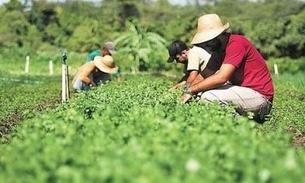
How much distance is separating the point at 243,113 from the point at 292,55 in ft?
108

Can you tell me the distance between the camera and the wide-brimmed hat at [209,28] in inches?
330

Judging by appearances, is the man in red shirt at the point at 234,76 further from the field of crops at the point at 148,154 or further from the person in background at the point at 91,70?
the person in background at the point at 91,70

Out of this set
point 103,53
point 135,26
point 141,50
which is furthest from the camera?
point 135,26

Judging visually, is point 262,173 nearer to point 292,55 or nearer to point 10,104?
point 10,104

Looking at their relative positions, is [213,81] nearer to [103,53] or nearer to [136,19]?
[103,53]

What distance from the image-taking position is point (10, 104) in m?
13.4

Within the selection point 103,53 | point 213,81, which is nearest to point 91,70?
point 103,53

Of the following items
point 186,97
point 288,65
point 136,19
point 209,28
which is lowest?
point 288,65

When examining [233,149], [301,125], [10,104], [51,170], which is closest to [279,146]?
[233,149]

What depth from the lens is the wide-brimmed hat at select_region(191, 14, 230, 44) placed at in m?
8.38

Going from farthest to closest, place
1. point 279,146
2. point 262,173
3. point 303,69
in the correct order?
point 303,69
point 279,146
point 262,173

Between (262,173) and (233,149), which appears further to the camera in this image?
(233,149)

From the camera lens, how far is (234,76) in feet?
28.2

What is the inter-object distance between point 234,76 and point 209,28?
2.18 feet
